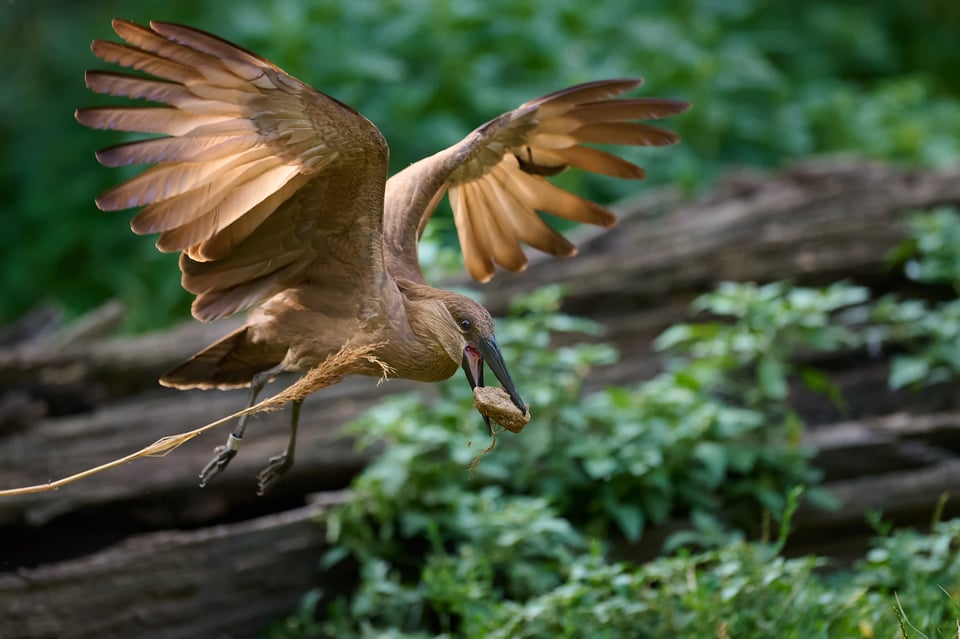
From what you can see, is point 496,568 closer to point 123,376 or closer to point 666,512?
point 666,512

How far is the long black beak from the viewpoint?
3.70 meters

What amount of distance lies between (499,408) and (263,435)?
2134mm

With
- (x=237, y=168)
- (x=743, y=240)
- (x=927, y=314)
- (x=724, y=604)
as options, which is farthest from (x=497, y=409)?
(x=743, y=240)

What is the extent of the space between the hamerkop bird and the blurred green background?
303 centimetres

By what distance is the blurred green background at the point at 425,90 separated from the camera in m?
8.00

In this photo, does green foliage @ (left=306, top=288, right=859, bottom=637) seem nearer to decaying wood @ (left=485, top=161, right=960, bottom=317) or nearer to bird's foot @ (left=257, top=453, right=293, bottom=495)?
bird's foot @ (left=257, top=453, right=293, bottom=495)

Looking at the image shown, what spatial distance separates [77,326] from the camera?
6.46 metres

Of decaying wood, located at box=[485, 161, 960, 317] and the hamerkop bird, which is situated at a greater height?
the hamerkop bird

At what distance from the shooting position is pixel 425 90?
8.00 m

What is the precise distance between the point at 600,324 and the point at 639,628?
248 centimetres

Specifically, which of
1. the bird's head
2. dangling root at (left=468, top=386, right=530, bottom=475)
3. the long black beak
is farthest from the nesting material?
the bird's head

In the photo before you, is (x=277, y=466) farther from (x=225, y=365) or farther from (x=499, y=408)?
(x=499, y=408)

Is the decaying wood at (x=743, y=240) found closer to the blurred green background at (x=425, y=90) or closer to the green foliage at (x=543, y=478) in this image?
the blurred green background at (x=425, y=90)

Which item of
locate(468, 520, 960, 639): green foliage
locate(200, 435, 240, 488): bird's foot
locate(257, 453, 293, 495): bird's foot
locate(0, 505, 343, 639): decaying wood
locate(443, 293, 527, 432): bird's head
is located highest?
locate(443, 293, 527, 432): bird's head
